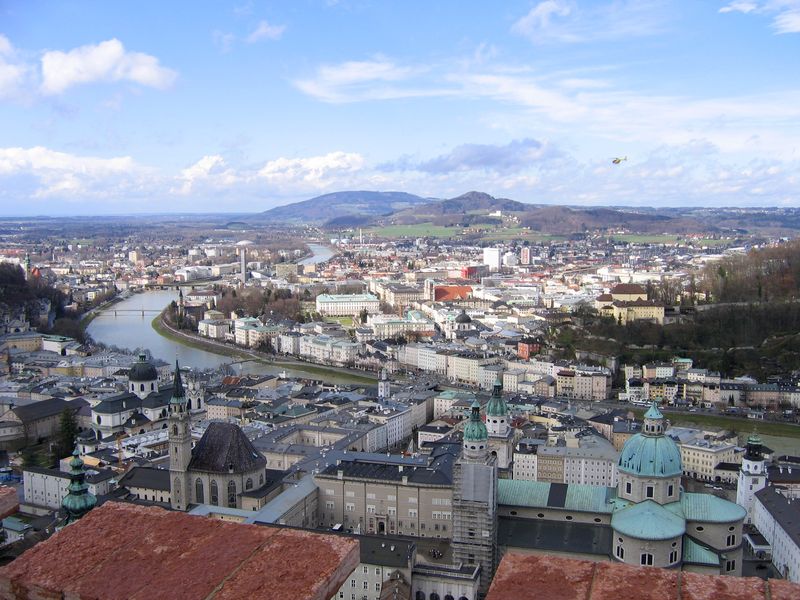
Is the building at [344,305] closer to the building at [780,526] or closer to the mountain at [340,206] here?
the building at [780,526]

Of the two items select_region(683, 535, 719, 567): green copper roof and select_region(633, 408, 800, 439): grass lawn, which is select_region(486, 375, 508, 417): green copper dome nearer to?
select_region(683, 535, 719, 567): green copper roof

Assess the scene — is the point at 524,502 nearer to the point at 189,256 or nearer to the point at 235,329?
the point at 235,329

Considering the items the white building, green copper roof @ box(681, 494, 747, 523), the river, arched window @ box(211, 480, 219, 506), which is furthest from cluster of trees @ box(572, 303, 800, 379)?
the white building

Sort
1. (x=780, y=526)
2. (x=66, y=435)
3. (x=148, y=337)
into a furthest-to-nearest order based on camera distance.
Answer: (x=148, y=337)
(x=66, y=435)
(x=780, y=526)

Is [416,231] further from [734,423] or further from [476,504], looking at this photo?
[476,504]

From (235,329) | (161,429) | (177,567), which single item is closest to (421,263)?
A: (235,329)

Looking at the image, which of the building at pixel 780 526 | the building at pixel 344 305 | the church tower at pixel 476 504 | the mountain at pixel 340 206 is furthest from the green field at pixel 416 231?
the church tower at pixel 476 504

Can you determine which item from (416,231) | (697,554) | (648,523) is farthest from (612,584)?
(416,231)
